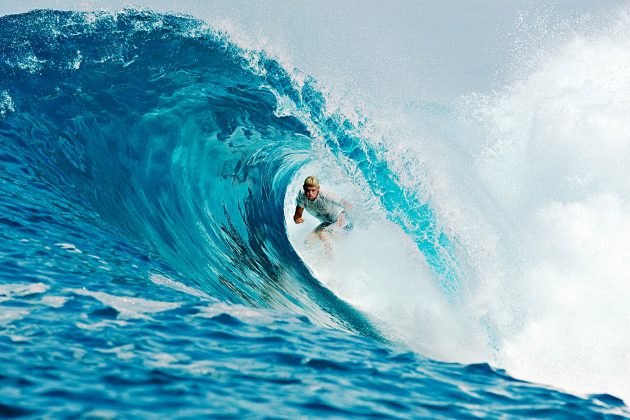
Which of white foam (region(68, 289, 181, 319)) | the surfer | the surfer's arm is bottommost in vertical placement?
white foam (region(68, 289, 181, 319))

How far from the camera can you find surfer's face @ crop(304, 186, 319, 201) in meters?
9.08

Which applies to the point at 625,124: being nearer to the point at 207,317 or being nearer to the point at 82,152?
the point at 82,152

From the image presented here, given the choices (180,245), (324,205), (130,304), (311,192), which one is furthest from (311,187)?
(130,304)

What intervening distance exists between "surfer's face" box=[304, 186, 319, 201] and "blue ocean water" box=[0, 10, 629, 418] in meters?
1.15

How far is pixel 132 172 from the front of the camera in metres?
9.50

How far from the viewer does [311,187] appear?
9055 millimetres

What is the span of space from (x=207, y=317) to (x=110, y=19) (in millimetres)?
7938

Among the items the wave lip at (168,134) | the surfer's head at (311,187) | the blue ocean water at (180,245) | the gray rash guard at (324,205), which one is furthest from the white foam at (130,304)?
the gray rash guard at (324,205)

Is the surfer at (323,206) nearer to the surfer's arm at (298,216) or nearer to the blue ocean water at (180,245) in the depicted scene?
the surfer's arm at (298,216)

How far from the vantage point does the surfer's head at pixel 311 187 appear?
9016 mm

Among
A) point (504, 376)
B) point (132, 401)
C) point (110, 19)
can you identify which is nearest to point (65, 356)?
point (132, 401)

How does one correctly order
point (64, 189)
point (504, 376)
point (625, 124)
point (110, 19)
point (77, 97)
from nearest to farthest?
point (504, 376), point (64, 189), point (77, 97), point (110, 19), point (625, 124)

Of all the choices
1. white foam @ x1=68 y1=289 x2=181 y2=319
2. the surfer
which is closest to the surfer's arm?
the surfer

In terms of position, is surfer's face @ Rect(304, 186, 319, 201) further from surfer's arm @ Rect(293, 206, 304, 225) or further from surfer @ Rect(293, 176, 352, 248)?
surfer's arm @ Rect(293, 206, 304, 225)
